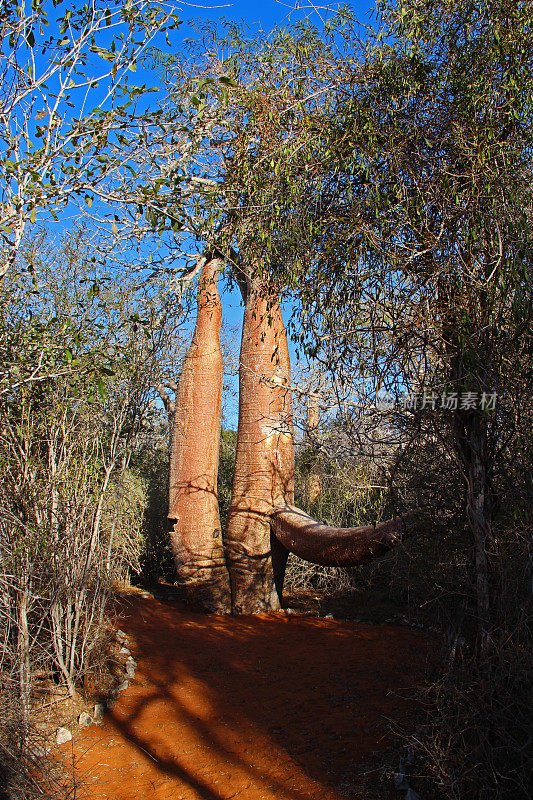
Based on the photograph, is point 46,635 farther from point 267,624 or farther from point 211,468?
point 211,468

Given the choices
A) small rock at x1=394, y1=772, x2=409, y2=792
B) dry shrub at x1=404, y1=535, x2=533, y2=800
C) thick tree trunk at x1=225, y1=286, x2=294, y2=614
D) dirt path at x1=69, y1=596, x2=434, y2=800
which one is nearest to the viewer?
dry shrub at x1=404, y1=535, x2=533, y2=800

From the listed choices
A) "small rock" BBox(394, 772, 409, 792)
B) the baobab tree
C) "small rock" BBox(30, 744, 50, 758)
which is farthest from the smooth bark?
"small rock" BBox(30, 744, 50, 758)

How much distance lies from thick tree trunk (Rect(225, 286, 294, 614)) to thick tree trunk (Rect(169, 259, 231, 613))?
9.7 inches

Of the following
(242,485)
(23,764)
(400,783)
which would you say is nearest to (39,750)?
(23,764)

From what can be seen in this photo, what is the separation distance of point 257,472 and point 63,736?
13.2 feet

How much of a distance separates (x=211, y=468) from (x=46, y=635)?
3.63 metres

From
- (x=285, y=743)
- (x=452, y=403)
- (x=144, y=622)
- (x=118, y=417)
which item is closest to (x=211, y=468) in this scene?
(x=144, y=622)

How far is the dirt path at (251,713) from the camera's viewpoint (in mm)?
3375

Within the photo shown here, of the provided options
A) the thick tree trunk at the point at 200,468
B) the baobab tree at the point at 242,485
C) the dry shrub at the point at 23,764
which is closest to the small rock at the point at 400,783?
the dry shrub at the point at 23,764

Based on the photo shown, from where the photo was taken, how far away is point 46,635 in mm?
4363

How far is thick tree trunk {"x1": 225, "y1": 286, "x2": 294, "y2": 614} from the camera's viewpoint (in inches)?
288

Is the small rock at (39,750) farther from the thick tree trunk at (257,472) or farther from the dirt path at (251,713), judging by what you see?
the thick tree trunk at (257,472)

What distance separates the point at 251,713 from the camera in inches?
172

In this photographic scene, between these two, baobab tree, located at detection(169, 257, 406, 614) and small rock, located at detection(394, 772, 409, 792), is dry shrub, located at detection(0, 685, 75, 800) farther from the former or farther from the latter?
baobab tree, located at detection(169, 257, 406, 614)
